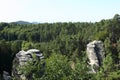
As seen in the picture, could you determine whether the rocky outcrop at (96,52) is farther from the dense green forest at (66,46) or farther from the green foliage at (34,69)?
the green foliage at (34,69)

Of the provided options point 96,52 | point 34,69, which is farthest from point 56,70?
point 96,52

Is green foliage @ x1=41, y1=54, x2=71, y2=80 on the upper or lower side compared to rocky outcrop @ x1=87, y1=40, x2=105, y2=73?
upper

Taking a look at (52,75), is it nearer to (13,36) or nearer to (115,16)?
(115,16)

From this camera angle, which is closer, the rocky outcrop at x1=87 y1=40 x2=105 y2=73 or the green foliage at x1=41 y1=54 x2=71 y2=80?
the green foliage at x1=41 y1=54 x2=71 y2=80

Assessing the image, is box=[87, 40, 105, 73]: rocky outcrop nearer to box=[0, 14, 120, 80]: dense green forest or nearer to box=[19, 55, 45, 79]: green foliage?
box=[0, 14, 120, 80]: dense green forest

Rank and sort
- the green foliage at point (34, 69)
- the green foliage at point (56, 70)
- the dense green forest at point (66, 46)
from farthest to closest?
1. the green foliage at point (34, 69)
2. the dense green forest at point (66, 46)
3. the green foliage at point (56, 70)

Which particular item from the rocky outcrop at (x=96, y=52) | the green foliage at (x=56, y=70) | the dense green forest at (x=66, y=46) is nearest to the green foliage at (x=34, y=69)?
the dense green forest at (x=66, y=46)

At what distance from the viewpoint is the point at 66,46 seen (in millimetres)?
88062

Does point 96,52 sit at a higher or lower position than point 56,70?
lower

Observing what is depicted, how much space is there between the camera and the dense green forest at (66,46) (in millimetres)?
30109

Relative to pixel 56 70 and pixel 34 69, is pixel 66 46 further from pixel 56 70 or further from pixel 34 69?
pixel 56 70

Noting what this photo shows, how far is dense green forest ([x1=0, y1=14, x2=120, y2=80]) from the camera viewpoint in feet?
98.8

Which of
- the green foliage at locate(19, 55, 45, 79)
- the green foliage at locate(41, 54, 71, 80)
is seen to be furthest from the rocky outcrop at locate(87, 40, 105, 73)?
the green foliage at locate(41, 54, 71, 80)

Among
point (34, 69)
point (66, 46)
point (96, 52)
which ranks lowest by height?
point (66, 46)
